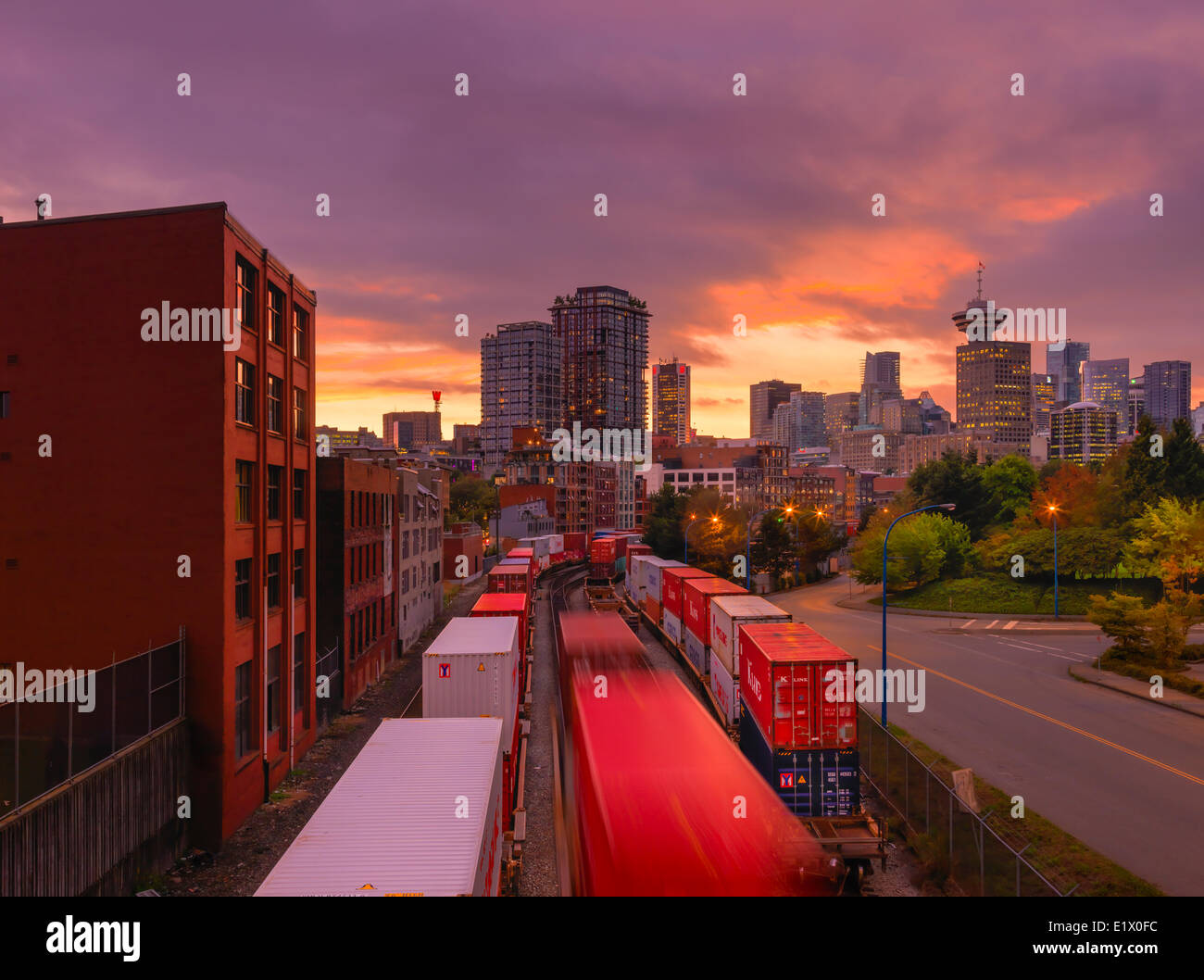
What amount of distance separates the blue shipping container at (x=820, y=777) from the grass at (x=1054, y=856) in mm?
1939

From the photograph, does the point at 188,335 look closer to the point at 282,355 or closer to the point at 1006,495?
the point at 282,355

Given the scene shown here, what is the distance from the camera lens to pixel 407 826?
10625mm

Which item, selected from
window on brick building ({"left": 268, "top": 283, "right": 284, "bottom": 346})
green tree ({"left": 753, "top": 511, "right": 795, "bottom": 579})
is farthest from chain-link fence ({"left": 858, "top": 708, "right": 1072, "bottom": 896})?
green tree ({"left": 753, "top": 511, "right": 795, "bottom": 579})

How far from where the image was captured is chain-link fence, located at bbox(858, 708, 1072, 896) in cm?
1388

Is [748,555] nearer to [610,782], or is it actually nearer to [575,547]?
[610,782]

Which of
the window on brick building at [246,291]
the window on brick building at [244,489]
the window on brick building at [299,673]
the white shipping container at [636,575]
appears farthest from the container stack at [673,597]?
the window on brick building at [246,291]

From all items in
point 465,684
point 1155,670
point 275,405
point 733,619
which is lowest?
point 1155,670

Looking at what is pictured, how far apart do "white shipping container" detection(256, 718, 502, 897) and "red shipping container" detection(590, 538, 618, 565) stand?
196ft

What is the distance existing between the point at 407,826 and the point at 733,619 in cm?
1695

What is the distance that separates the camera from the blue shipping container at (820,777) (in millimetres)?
17266

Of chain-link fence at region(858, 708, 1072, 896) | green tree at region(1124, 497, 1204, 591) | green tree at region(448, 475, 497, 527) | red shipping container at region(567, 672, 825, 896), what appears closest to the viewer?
red shipping container at region(567, 672, 825, 896)

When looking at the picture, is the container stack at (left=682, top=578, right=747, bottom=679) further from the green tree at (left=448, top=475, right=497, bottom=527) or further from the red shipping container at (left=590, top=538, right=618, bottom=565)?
the green tree at (left=448, top=475, right=497, bottom=527)

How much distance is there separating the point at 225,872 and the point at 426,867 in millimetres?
11286

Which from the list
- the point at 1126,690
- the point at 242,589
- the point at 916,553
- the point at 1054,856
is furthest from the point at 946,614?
the point at 242,589
